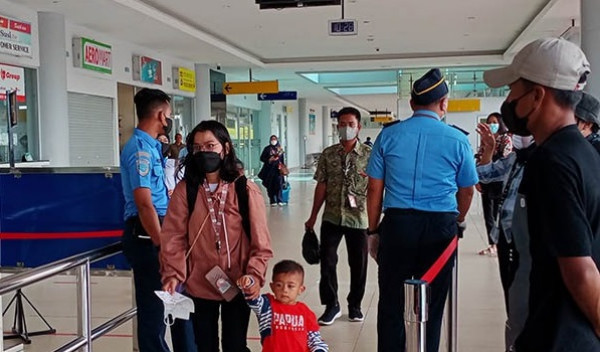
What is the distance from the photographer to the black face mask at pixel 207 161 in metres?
2.72

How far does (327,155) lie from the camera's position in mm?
4938

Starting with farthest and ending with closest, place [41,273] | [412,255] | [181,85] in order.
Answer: [181,85], [412,255], [41,273]

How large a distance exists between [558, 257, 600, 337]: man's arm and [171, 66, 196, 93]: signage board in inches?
593

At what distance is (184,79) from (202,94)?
134cm

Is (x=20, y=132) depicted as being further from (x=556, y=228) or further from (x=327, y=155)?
(x=556, y=228)

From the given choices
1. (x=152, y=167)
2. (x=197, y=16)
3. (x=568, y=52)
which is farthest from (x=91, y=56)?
(x=568, y=52)

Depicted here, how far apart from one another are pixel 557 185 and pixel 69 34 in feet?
36.0

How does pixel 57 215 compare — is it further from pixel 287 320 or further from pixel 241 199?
pixel 287 320

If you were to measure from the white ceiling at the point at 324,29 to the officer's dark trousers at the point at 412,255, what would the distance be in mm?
7796

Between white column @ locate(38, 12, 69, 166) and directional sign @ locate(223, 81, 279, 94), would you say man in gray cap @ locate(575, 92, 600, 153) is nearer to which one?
white column @ locate(38, 12, 69, 166)

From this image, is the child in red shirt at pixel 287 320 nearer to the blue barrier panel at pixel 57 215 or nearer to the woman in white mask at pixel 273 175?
the blue barrier panel at pixel 57 215

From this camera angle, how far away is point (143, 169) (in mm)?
3141

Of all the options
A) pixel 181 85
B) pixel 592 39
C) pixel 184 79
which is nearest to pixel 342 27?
pixel 592 39

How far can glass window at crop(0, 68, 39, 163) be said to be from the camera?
9762 mm
